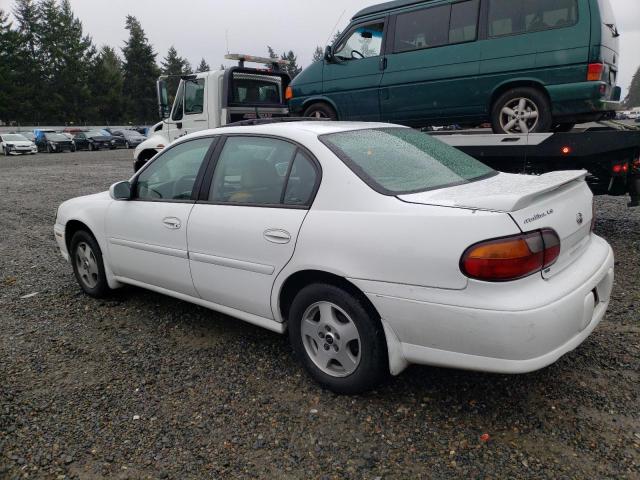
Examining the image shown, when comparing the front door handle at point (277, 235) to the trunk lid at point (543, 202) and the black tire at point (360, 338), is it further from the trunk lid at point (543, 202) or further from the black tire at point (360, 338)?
the trunk lid at point (543, 202)

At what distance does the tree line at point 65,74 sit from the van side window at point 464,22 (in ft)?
183

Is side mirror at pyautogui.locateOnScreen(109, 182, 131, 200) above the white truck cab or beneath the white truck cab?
beneath

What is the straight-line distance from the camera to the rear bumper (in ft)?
7.36

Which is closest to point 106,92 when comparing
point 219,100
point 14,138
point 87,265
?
point 14,138

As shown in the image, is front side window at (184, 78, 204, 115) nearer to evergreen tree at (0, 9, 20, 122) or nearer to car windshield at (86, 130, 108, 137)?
car windshield at (86, 130, 108, 137)

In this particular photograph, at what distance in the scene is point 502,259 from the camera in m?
2.25

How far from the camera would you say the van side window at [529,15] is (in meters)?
5.34

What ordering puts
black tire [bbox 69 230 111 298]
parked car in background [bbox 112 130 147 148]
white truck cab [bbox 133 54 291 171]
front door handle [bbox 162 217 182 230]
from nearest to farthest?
front door handle [bbox 162 217 182 230], black tire [bbox 69 230 111 298], white truck cab [bbox 133 54 291 171], parked car in background [bbox 112 130 147 148]

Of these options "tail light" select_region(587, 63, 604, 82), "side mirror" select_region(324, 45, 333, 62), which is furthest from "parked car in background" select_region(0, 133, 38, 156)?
"tail light" select_region(587, 63, 604, 82)

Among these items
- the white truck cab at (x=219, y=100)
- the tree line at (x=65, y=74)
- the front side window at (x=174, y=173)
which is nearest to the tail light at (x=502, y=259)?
the front side window at (x=174, y=173)

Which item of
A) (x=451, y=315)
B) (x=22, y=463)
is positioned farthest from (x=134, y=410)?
(x=451, y=315)

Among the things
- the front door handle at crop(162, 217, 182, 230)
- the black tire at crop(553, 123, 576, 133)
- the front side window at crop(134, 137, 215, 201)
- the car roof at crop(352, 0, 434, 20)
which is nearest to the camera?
the front door handle at crop(162, 217, 182, 230)

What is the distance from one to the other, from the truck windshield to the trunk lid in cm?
686

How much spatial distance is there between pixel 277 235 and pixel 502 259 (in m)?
1.23
